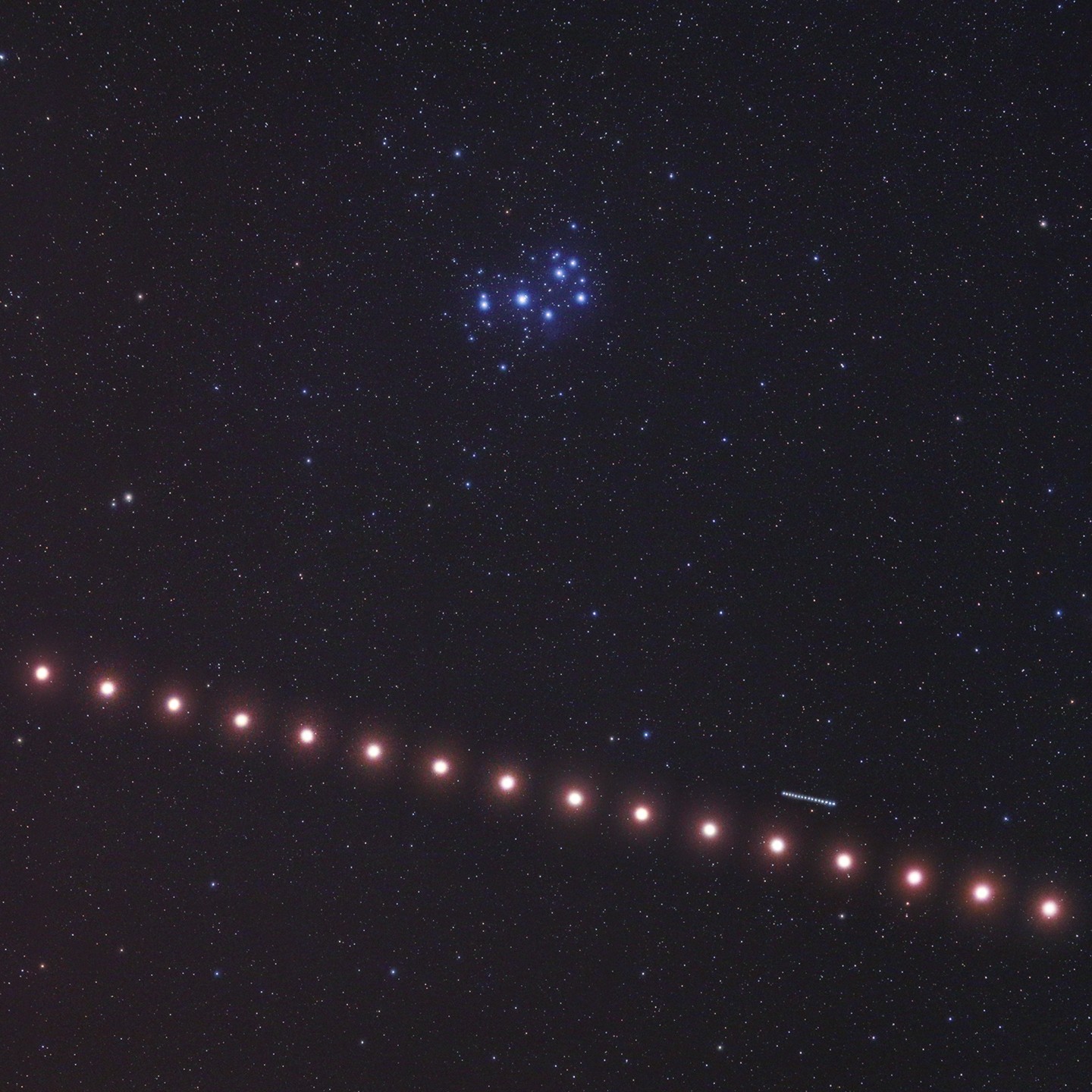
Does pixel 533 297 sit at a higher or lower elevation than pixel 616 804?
higher

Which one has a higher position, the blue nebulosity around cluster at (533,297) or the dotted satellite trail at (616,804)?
the blue nebulosity around cluster at (533,297)

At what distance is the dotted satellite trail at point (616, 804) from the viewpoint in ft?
3.30

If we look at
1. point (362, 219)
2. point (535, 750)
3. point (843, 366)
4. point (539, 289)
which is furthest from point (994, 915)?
point (362, 219)

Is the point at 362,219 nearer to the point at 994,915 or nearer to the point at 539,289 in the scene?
the point at 539,289

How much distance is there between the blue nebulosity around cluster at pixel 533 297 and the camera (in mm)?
1034

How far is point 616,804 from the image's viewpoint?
1055 millimetres

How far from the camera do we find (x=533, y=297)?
1.04 m

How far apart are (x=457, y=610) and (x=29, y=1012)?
0.83 meters

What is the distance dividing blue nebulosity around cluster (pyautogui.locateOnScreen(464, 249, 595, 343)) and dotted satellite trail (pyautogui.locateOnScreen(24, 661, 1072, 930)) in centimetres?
55

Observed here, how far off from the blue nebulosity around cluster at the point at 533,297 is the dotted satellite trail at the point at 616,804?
0.55m

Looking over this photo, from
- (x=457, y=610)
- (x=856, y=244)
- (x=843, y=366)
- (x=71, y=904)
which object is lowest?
(x=71, y=904)

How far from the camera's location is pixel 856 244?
0.99m

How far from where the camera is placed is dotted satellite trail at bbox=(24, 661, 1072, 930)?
1006mm

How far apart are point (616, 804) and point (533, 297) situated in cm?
65
